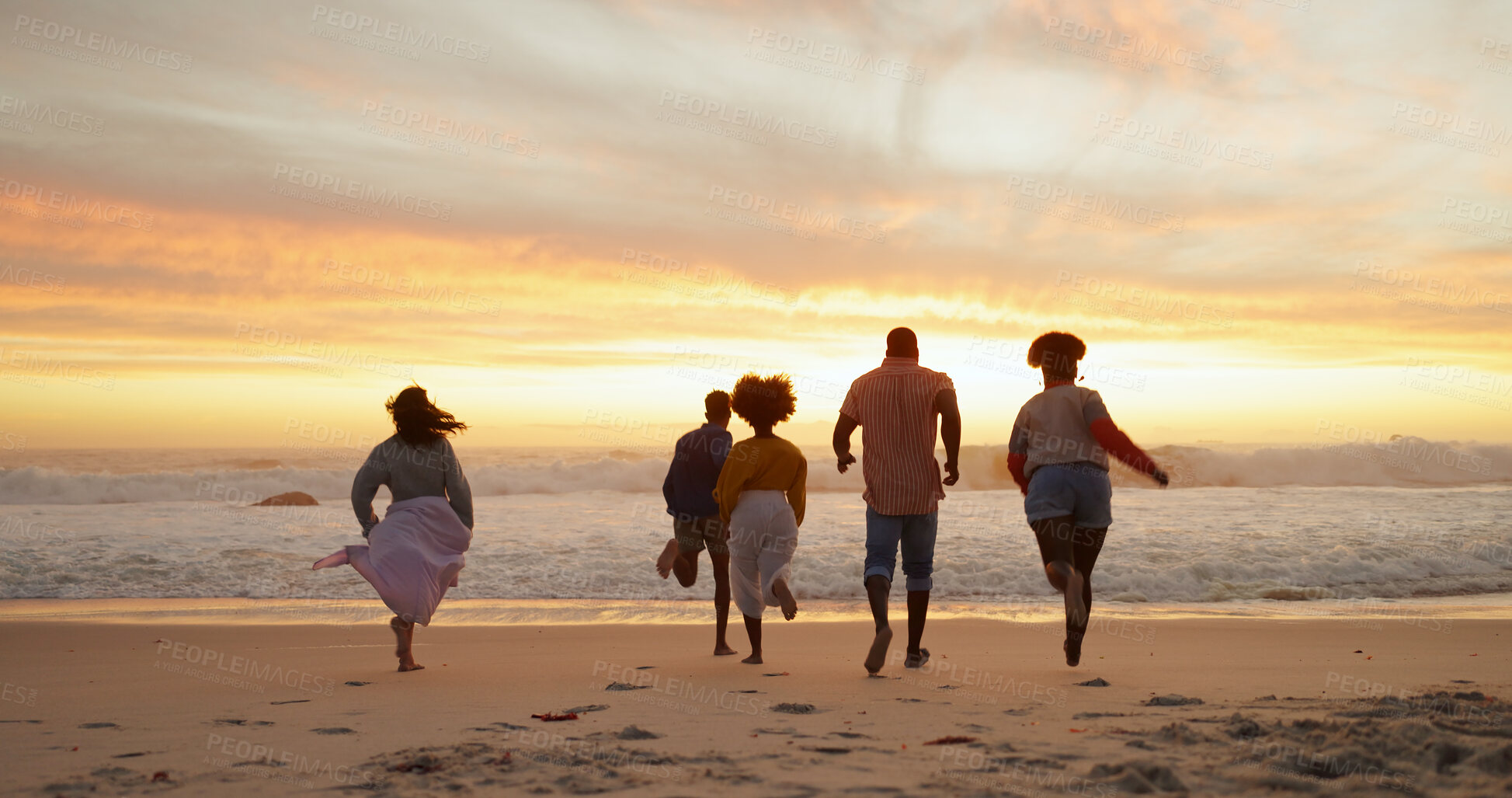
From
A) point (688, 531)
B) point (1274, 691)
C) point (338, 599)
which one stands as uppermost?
point (688, 531)

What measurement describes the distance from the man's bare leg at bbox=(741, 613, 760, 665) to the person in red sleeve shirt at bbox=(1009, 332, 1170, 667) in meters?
1.78

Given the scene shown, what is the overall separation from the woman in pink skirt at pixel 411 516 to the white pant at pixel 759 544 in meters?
1.72

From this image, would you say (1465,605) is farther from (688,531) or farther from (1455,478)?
(1455,478)

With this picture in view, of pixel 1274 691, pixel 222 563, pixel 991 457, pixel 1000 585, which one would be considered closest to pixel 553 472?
pixel 991 457

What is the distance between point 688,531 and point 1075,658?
2.54m

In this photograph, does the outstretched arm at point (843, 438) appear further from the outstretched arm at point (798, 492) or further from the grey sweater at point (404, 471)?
the grey sweater at point (404, 471)

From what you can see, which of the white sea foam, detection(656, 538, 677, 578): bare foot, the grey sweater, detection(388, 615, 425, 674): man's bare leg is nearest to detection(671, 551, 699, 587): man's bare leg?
detection(656, 538, 677, 578): bare foot

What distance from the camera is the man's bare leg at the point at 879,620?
17.1ft

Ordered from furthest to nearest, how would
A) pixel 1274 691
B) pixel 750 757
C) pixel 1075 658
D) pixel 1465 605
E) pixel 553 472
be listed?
pixel 553 472 < pixel 1465 605 < pixel 1075 658 < pixel 1274 691 < pixel 750 757

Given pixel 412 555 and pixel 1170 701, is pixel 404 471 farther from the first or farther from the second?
pixel 1170 701

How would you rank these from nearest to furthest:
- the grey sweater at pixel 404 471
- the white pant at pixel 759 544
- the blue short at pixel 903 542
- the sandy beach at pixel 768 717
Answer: the sandy beach at pixel 768 717
the blue short at pixel 903 542
the white pant at pixel 759 544
the grey sweater at pixel 404 471

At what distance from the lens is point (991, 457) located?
110 feet

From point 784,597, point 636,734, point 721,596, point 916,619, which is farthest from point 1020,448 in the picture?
point 636,734

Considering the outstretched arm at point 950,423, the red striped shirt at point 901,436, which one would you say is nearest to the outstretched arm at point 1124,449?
the outstretched arm at point 950,423
